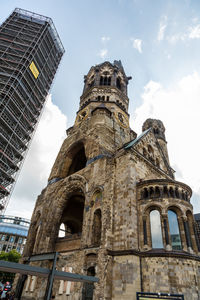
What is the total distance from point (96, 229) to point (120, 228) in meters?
2.90

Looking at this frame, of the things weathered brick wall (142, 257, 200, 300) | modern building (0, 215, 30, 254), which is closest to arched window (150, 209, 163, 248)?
weathered brick wall (142, 257, 200, 300)

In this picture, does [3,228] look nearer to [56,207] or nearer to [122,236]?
[56,207]

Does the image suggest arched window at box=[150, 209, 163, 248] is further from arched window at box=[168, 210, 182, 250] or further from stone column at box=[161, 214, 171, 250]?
arched window at box=[168, 210, 182, 250]

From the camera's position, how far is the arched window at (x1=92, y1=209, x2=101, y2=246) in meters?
15.7

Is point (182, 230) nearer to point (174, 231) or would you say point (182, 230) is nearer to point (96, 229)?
point (174, 231)

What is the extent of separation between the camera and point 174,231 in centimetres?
1396

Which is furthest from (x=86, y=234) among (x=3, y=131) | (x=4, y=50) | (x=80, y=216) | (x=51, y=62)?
(x=51, y=62)

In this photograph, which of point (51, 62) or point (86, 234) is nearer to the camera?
point (86, 234)

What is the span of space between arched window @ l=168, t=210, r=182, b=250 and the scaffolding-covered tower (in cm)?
2189

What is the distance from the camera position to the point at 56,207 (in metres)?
21.7

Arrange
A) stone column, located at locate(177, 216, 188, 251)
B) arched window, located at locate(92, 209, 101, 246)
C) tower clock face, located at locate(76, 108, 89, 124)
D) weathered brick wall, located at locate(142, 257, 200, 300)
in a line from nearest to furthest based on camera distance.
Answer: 1. weathered brick wall, located at locate(142, 257, 200, 300)
2. stone column, located at locate(177, 216, 188, 251)
3. arched window, located at locate(92, 209, 101, 246)
4. tower clock face, located at locate(76, 108, 89, 124)

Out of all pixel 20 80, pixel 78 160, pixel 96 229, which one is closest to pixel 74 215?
pixel 78 160

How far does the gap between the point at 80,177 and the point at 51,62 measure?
104ft

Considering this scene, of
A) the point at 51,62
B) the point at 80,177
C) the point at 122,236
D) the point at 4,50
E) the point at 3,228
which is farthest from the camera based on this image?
the point at 3,228
